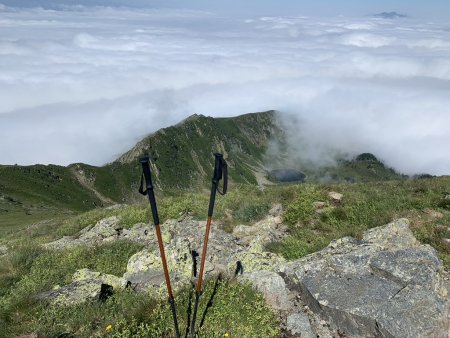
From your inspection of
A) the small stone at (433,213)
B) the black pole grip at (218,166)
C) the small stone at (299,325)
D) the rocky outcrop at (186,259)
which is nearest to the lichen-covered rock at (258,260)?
the rocky outcrop at (186,259)

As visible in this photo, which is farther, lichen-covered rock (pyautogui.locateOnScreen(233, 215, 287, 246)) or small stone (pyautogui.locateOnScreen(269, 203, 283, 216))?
small stone (pyautogui.locateOnScreen(269, 203, 283, 216))

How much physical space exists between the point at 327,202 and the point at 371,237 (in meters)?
5.48

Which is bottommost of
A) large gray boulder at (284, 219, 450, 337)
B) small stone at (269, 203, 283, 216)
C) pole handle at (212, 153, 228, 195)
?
small stone at (269, 203, 283, 216)

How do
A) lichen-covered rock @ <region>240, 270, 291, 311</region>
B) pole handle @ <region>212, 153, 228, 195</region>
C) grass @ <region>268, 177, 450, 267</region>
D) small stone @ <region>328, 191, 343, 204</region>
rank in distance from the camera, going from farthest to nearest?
small stone @ <region>328, 191, 343, 204</region> < grass @ <region>268, 177, 450, 267</region> < lichen-covered rock @ <region>240, 270, 291, 311</region> < pole handle @ <region>212, 153, 228, 195</region>

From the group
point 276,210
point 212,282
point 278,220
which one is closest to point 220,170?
point 212,282

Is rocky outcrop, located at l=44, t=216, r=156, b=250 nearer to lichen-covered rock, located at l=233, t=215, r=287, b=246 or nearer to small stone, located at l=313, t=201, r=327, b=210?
lichen-covered rock, located at l=233, t=215, r=287, b=246

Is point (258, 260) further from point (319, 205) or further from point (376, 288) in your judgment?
point (319, 205)

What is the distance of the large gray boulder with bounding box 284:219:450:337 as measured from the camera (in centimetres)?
927

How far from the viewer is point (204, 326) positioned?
9.69 meters

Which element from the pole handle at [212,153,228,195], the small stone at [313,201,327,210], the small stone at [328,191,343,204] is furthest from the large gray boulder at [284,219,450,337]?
the small stone at [328,191,343,204]

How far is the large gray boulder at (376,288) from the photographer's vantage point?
9273mm

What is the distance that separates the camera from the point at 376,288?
10266 millimetres

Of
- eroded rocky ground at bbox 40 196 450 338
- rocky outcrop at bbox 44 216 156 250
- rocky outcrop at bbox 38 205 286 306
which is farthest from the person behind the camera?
rocky outcrop at bbox 44 216 156 250

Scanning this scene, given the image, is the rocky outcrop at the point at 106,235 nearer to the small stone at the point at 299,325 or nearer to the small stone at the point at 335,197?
the small stone at the point at 299,325
